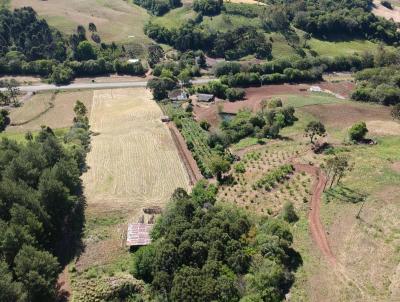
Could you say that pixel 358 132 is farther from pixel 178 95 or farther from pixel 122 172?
pixel 178 95

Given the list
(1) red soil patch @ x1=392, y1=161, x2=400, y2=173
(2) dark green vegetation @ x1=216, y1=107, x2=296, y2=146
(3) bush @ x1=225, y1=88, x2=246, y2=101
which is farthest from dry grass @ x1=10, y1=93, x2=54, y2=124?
(1) red soil patch @ x1=392, y1=161, x2=400, y2=173

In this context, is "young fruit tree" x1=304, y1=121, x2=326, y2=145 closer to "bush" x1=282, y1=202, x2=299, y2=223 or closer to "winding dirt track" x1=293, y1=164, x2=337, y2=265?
"winding dirt track" x1=293, y1=164, x2=337, y2=265

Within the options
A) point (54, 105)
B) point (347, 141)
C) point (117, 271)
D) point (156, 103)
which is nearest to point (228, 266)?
point (117, 271)

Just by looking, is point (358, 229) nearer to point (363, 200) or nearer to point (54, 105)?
point (363, 200)

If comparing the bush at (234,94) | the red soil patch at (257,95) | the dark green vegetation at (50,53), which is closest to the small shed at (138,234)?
the red soil patch at (257,95)

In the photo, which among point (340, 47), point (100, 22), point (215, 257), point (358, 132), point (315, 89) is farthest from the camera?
point (100, 22)

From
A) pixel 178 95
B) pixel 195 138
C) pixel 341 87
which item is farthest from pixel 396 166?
pixel 178 95
